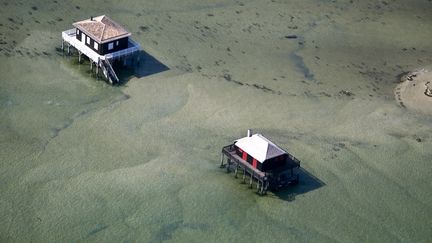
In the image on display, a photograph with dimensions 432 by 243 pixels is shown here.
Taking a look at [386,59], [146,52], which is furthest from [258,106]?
[386,59]

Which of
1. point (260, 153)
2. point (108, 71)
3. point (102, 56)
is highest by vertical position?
point (102, 56)

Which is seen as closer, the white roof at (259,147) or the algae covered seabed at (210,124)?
the algae covered seabed at (210,124)

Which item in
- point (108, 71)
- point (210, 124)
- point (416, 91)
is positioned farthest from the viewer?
point (416, 91)

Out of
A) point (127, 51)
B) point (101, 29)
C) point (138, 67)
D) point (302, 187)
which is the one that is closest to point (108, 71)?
point (127, 51)

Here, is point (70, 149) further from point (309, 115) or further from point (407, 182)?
point (407, 182)

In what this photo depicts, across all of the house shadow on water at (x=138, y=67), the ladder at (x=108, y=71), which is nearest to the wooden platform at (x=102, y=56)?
the ladder at (x=108, y=71)

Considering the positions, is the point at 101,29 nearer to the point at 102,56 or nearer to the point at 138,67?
the point at 102,56

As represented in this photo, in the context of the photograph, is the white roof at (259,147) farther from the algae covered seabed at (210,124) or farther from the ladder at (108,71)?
the ladder at (108,71)

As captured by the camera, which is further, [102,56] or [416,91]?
[416,91]
